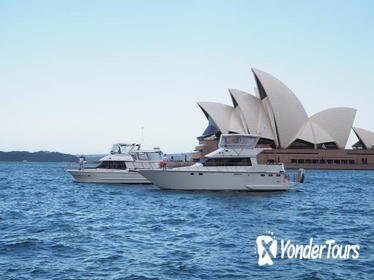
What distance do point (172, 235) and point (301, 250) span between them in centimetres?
513

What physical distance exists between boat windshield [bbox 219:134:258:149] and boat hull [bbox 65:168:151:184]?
40.8 ft

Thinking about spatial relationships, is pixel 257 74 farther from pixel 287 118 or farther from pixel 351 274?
pixel 351 274

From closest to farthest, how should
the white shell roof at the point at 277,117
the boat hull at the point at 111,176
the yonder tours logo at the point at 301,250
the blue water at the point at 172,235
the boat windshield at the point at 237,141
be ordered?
the blue water at the point at 172,235 → the yonder tours logo at the point at 301,250 → the boat windshield at the point at 237,141 → the boat hull at the point at 111,176 → the white shell roof at the point at 277,117

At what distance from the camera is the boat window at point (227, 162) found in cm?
3303

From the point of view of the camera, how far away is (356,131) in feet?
363

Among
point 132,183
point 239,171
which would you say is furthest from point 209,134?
point 239,171

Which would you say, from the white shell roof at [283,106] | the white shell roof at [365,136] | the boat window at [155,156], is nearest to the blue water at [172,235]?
the boat window at [155,156]

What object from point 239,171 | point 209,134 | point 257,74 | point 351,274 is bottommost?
point 351,274

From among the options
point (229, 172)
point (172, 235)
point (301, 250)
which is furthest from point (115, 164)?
point (301, 250)

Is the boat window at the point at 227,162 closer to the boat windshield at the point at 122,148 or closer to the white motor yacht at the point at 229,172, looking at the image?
the white motor yacht at the point at 229,172

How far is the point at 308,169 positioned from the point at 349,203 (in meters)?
75.0

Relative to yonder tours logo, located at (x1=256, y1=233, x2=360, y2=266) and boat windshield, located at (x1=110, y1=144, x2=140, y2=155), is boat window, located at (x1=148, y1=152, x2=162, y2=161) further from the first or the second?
yonder tours logo, located at (x1=256, y1=233, x2=360, y2=266)

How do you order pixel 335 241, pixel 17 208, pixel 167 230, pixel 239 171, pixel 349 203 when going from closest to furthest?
1. pixel 335 241
2. pixel 167 230
3. pixel 17 208
4. pixel 349 203
5. pixel 239 171

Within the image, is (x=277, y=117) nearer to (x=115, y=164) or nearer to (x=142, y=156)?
(x=142, y=156)
